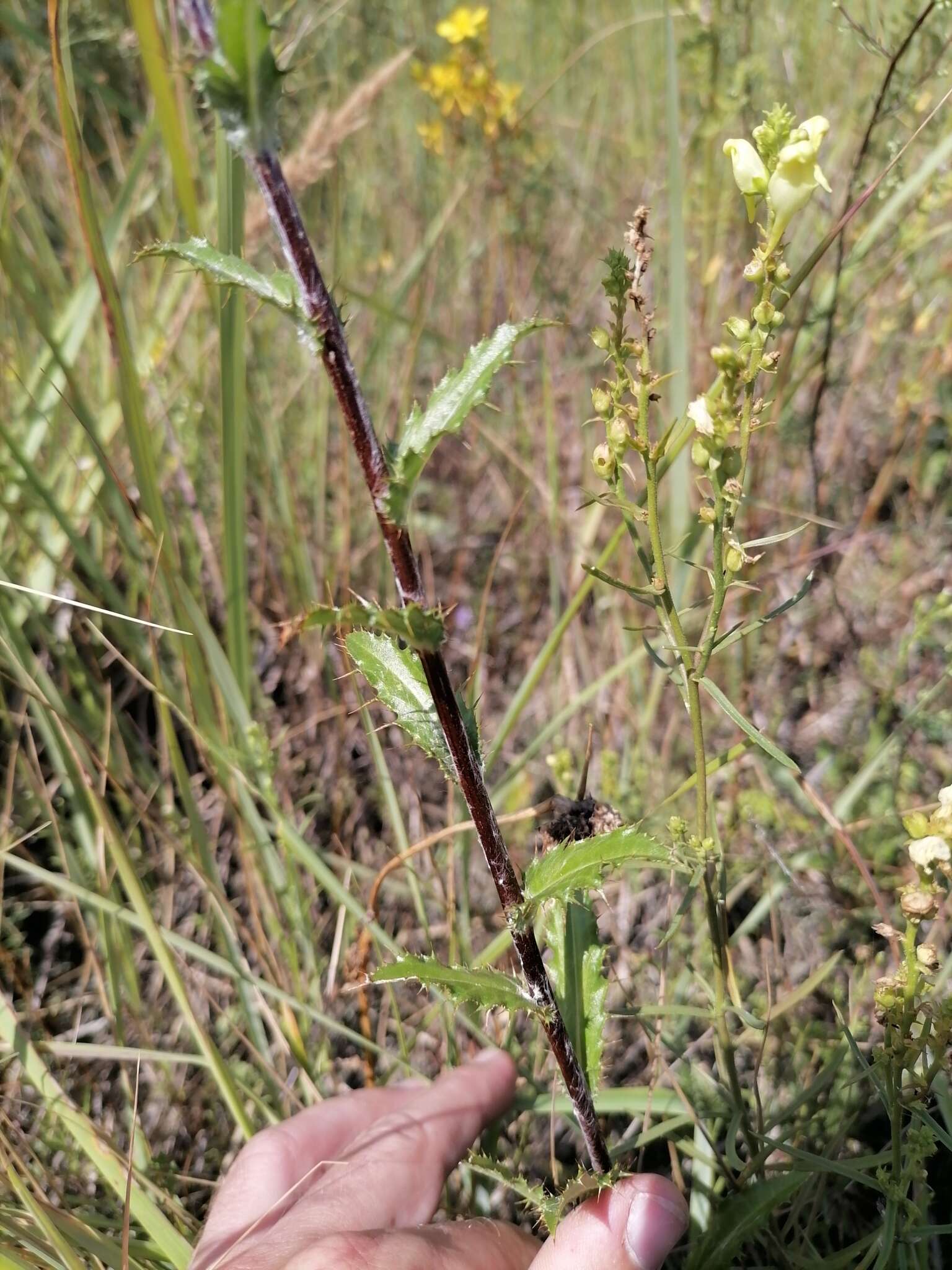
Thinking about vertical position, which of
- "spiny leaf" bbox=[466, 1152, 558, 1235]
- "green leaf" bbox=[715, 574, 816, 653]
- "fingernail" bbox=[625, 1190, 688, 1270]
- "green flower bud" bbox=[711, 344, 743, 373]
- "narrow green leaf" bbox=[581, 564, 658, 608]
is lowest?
"fingernail" bbox=[625, 1190, 688, 1270]

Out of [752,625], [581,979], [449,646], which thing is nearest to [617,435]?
[752,625]

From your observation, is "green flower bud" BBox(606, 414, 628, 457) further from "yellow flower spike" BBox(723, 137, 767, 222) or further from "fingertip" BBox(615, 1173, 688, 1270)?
"fingertip" BBox(615, 1173, 688, 1270)

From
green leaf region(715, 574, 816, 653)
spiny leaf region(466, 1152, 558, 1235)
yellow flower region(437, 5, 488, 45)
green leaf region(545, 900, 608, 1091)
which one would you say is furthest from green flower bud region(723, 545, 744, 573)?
yellow flower region(437, 5, 488, 45)

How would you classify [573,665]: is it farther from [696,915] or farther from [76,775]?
[76,775]

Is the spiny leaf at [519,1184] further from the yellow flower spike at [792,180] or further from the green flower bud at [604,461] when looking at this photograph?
the yellow flower spike at [792,180]

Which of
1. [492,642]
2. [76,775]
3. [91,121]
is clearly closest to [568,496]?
[492,642]

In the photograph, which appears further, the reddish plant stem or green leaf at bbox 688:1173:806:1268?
green leaf at bbox 688:1173:806:1268

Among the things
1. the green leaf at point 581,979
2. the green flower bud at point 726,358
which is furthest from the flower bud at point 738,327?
the green leaf at point 581,979
